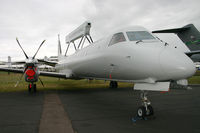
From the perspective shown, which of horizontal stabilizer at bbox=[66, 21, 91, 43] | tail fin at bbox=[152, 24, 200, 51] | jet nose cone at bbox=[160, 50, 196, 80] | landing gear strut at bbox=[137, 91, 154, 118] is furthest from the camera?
horizontal stabilizer at bbox=[66, 21, 91, 43]

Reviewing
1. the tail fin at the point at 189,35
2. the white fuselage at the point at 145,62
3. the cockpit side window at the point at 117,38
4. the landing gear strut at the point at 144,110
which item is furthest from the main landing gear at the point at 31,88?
the tail fin at the point at 189,35

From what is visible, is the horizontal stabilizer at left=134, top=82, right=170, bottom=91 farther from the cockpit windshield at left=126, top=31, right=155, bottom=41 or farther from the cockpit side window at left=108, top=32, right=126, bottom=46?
the cockpit side window at left=108, top=32, right=126, bottom=46

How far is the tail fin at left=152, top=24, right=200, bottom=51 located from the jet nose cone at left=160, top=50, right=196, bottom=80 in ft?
44.1

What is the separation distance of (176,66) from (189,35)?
46.8 feet

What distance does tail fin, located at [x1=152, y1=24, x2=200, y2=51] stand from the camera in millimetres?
15688

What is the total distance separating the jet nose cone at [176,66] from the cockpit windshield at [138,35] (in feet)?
4.37

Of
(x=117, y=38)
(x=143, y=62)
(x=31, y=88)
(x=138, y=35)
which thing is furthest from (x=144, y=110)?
(x=31, y=88)

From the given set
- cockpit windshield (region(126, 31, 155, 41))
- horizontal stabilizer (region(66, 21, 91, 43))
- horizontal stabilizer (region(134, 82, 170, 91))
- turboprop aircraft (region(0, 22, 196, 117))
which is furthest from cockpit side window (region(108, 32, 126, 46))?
horizontal stabilizer (region(66, 21, 91, 43))

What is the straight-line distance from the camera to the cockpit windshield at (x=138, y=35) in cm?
539

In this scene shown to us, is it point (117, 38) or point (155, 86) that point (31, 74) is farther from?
point (155, 86)

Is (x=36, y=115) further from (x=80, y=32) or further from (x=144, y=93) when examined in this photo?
(x=80, y=32)

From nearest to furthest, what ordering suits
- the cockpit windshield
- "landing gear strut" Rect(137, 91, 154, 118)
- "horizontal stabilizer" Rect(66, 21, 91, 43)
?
"landing gear strut" Rect(137, 91, 154, 118) < the cockpit windshield < "horizontal stabilizer" Rect(66, 21, 91, 43)

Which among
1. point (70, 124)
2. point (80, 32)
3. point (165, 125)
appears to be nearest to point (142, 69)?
point (165, 125)

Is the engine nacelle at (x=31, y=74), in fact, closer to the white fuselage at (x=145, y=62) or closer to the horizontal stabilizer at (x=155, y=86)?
the white fuselage at (x=145, y=62)
